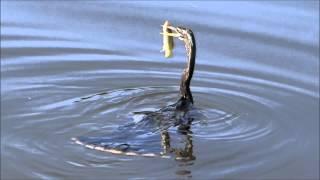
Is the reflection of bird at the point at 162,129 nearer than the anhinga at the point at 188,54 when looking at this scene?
Yes

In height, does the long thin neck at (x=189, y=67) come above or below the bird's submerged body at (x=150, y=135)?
above

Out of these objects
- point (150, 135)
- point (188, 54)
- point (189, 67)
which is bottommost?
point (150, 135)

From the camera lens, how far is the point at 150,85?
734 centimetres

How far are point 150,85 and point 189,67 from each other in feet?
3.10

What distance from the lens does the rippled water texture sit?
590cm

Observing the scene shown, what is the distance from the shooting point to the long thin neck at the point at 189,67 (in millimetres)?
6383

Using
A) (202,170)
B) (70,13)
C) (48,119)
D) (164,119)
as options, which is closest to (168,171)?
(202,170)

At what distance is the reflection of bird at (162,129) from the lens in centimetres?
599

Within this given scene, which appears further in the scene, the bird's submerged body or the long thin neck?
the long thin neck

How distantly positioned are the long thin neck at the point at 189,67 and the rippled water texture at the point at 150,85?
0.74 feet

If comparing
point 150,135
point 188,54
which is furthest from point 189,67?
point 150,135

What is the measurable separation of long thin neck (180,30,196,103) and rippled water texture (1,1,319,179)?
0.22 metres

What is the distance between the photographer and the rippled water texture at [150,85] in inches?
232

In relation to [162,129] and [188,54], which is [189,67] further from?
[162,129]
